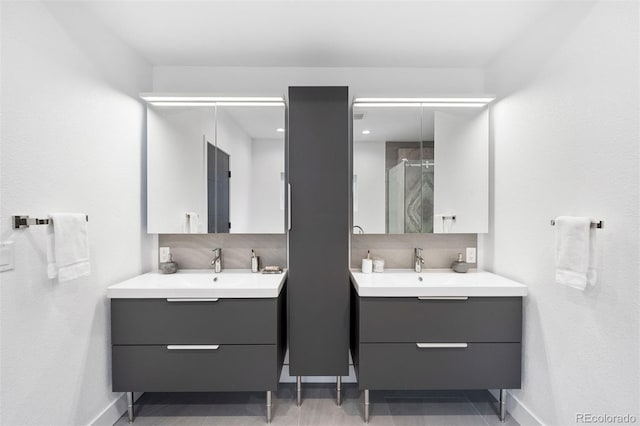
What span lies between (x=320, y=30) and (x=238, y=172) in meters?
1.07

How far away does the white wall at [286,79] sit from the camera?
2.17 metres

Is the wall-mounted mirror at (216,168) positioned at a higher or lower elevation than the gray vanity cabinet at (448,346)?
higher

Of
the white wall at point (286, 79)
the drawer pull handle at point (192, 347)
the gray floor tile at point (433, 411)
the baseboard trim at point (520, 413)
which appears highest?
the white wall at point (286, 79)

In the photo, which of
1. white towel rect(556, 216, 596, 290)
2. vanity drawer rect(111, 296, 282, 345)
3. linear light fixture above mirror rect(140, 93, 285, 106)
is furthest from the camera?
linear light fixture above mirror rect(140, 93, 285, 106)

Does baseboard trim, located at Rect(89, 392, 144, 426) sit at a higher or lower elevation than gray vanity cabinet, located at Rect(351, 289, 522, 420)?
lower

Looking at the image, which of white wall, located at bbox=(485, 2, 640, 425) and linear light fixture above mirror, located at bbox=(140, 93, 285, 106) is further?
linear light fixture above mirror, located at bbox=(140, 93, 285, 106)

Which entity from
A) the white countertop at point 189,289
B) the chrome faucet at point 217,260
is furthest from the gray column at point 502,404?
the chrome faucet at point 217,260

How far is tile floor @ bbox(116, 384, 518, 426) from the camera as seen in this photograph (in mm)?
1784

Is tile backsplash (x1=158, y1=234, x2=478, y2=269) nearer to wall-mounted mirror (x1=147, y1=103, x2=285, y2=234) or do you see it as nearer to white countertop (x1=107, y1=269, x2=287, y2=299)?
wall-mounted mirror (x1=147, y1=103, x2=285, y2=234)

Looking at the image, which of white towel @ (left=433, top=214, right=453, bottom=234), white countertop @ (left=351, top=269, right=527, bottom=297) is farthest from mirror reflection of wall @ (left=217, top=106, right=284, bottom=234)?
white towel @ (left=433, top=214, right=453, bottom=234)

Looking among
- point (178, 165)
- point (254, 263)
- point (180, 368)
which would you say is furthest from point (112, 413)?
point (178, 165)

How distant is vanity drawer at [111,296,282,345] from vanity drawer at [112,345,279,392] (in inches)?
2.3

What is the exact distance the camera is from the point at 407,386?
1.68 m

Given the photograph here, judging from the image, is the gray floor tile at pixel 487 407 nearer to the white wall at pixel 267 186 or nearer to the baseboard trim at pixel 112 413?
the white wall at pixel 267 186
